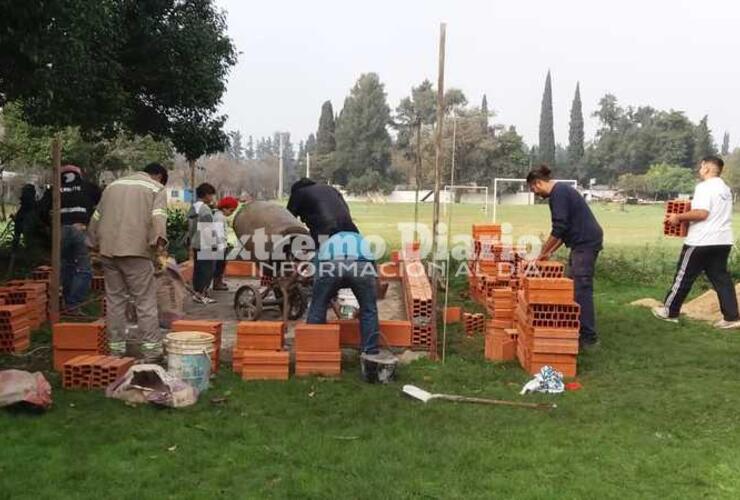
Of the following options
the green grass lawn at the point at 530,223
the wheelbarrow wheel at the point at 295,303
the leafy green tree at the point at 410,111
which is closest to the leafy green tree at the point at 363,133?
the leafy green tree at the point at 410,111

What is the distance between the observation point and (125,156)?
23.5 meters

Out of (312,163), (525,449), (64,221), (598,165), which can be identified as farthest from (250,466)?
(598,165)

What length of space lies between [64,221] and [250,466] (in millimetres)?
4965

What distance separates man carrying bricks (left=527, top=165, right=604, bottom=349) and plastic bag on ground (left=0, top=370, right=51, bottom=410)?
4.29m

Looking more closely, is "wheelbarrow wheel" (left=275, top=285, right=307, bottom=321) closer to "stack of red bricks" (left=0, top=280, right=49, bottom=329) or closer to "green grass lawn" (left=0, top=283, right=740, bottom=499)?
"green grass lawn" (left=0, top=283, right=740, bottom=499)

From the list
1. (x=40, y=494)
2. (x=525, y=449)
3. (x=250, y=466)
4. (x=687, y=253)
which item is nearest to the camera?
(x=40, y=494)

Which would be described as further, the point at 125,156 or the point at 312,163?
the point at 312,163

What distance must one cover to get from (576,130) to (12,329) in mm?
81215

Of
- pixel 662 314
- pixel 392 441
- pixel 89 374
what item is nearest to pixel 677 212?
pixel 662 314

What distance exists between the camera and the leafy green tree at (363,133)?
187 feet

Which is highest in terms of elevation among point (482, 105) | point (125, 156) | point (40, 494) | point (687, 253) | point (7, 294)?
point (482, 105)

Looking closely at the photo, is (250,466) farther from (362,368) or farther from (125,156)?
(125,156)

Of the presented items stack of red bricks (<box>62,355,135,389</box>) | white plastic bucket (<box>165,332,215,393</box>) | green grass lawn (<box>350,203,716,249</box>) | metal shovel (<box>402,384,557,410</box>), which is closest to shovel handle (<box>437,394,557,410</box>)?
metal shovel (<box>402,384,557,410</box>)

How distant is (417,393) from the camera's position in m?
4.85
